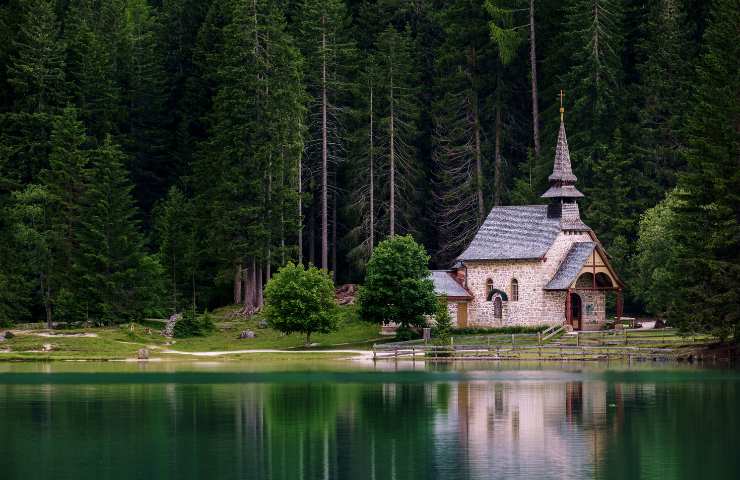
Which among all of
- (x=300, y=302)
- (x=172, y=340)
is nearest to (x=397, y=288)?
(x=300, y=302)

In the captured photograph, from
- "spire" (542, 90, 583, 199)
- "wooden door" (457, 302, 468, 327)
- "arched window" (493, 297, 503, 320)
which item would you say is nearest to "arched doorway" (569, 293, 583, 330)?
"arched window" (493, 297, 503, 320)

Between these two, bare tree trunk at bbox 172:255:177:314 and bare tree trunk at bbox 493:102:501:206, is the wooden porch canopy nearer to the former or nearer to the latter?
bare tree trunk at bbox 493:102:501:206

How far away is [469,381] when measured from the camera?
202ft

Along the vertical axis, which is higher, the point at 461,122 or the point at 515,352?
the point at 461,122

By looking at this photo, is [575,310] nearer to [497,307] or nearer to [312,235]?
[497,307]

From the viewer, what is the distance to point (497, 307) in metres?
89.6

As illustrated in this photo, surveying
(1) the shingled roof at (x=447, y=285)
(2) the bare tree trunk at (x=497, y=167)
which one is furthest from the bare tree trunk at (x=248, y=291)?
(2) the bare tree trunk at (x=497, y=167)

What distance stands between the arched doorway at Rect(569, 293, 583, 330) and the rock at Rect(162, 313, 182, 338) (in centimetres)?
2425

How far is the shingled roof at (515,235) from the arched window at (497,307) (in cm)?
261

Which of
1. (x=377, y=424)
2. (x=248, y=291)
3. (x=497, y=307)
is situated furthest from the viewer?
(x=248, y=291)

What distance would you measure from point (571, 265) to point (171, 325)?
25.3 m

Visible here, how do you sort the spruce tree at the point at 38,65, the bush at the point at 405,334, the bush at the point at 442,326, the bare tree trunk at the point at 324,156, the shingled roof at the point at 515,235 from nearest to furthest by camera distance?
the bush at the point at 442,326 → the bush at the point at 405,334 → the shingled roof at the point at 515,235 → the bare tree trunk at the point at 324,156 → the spruce tree at the point at 38,65

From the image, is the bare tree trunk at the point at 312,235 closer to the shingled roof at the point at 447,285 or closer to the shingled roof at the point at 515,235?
the shingled roof at the point at 447,285

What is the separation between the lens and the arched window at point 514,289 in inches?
3499
